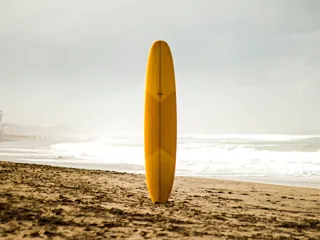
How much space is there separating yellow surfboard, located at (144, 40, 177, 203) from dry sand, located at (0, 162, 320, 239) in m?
0.37

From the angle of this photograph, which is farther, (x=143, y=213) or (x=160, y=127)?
(x=160, y=127)

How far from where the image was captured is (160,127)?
5.09m

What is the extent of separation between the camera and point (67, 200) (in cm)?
454

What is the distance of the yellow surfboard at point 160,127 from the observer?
16.7 ft

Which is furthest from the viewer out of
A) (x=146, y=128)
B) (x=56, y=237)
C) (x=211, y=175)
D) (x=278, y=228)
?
(x=211, y=175)

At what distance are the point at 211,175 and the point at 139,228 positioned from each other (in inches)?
254

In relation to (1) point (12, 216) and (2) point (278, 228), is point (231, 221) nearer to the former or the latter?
(2) point (278, 228)

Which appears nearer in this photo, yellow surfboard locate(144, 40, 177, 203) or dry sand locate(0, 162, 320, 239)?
dry sand locate(0, 162, 320, 239)

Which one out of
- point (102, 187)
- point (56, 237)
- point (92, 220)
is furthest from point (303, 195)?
point (56, 237)

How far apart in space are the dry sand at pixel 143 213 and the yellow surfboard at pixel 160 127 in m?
0.37

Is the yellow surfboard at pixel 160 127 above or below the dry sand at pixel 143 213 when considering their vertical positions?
above

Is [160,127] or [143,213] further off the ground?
[160,127]

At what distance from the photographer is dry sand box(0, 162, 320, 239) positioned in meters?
3.19

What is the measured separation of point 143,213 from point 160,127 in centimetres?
156
